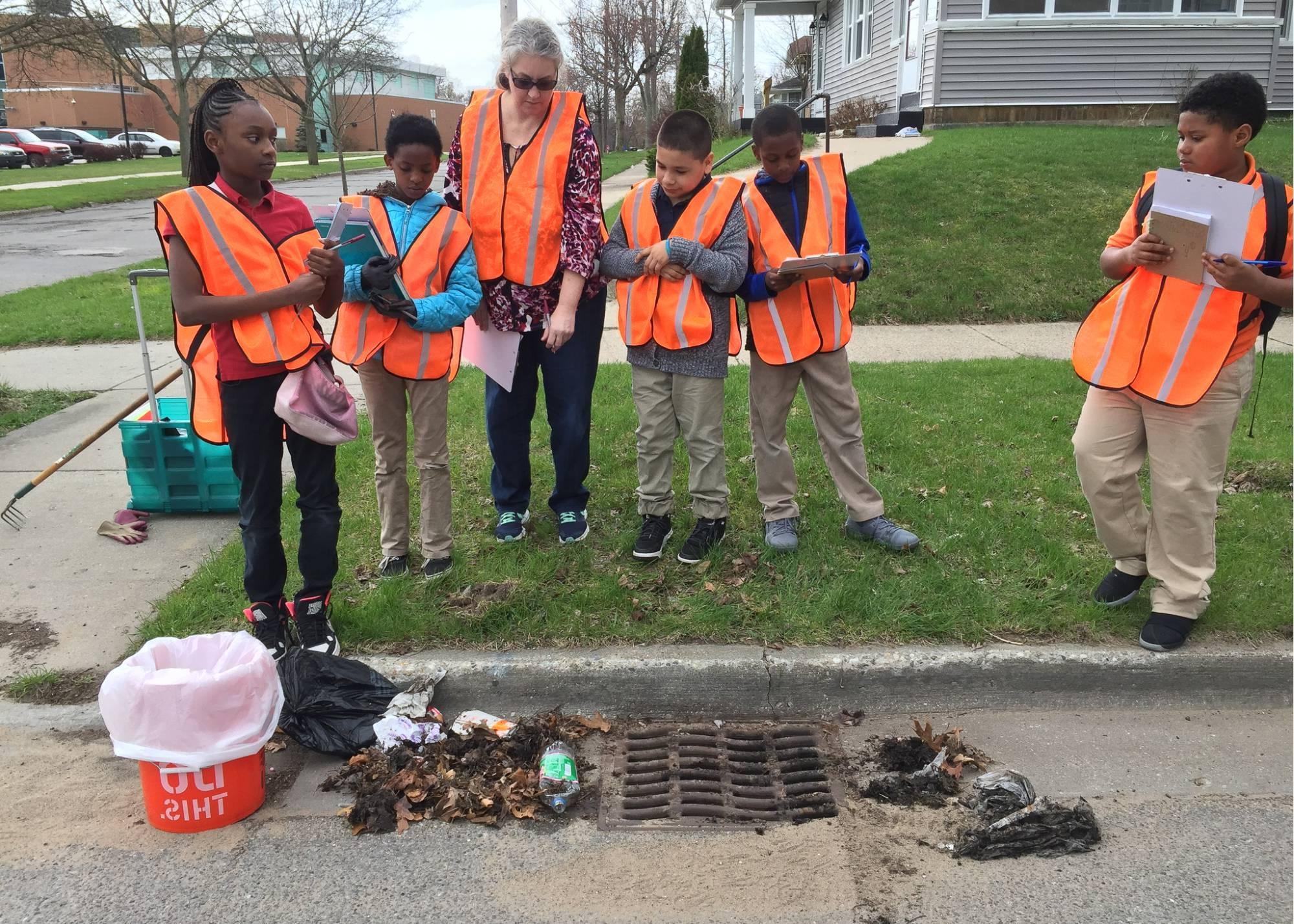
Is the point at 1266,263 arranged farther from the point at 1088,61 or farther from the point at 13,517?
the point at 1088,61

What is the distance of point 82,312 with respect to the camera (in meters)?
10.2

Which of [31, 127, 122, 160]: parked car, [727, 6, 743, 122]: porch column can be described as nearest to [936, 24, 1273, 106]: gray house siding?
[727, 6, 743, 122]: porch column

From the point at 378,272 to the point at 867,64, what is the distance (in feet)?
70.4

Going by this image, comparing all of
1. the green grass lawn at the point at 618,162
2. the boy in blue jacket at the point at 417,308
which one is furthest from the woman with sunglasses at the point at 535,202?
the green grass lawn at the point at 618,162

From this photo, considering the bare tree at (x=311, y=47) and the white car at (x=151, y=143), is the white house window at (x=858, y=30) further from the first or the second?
the white car at (x=151, y=143)

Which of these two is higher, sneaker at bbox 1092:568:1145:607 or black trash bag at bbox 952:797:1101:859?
sneaker at bbox 1092:568:1145:607

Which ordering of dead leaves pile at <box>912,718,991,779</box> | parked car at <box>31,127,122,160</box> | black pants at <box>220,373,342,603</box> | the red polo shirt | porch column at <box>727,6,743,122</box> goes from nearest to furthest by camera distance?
dead leaves pile at <box>912,718,991,779</box> < the red polo shirt < black pants at <box>220,373,342,603</box> < porch column at <box>727,6,743,122</box> < parked car at <box>31,127,122,160</box>

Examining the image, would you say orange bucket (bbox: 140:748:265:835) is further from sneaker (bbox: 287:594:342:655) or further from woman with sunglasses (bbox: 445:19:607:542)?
woman with sunglasses (bbox: 445:19:607:542)

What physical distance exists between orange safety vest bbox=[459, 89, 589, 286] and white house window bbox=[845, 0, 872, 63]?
20.5 metres

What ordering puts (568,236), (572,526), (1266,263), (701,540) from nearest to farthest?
1. (1266,263)
2. (568,236)
3. (701,540)
4. (572,526)

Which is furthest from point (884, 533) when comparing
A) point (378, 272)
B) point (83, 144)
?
point (83, 144)

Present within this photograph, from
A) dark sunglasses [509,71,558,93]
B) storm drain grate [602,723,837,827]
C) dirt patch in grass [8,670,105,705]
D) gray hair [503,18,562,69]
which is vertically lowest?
storm drain grate [602,723,837,827]

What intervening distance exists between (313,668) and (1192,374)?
3208 millimetres

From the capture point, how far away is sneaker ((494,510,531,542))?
4480 millimetres
